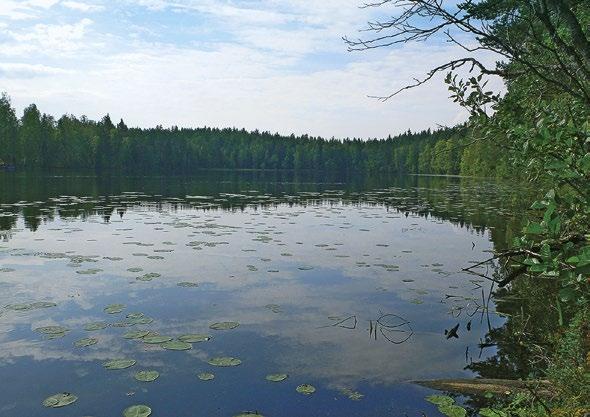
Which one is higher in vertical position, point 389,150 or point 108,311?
point 389,150

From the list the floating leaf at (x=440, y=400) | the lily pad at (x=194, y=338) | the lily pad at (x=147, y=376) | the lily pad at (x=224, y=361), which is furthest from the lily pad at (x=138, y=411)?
the floating leaf at (x=440, y=400)

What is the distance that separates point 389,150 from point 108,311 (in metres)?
172

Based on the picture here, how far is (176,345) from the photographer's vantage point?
826 cm

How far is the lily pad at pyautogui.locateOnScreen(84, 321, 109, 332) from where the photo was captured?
885 cm

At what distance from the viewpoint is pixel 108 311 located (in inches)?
389

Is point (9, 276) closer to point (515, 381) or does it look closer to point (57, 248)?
point (57, 248)

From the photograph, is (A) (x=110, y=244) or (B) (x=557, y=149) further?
(A) (x=110, y=244)

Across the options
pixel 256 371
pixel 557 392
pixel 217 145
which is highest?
pixel 217 145

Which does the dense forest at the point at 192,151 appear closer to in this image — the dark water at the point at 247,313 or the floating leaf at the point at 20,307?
the dark water at the point at 247,313

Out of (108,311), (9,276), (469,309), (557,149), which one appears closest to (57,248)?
(9,276)

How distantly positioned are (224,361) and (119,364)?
1.65 m

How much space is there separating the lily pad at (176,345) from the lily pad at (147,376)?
94cm

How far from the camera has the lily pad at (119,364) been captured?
24.1 feet

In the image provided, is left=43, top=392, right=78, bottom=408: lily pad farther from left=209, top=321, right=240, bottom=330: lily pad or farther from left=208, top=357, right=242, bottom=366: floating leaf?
left=209, top=321, right=240, bottom=330: lily pad
